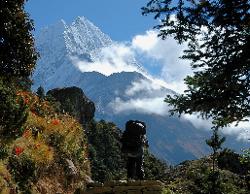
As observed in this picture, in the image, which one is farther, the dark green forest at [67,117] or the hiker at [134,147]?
the hiker at [134,147]

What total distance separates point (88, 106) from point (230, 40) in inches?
2232

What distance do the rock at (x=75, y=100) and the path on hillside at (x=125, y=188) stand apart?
1891 inches

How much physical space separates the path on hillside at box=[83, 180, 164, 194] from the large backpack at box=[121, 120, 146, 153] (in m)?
1.69

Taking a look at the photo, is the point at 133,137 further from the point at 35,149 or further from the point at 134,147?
the point at 35,149

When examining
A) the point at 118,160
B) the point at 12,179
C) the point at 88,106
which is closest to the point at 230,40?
the point at 12,179

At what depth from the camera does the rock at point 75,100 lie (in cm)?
6147

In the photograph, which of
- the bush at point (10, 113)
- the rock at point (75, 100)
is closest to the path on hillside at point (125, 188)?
the bush at point (10, 113)

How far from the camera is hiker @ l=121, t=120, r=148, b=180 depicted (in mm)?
13383

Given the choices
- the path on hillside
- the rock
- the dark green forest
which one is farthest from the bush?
the rock

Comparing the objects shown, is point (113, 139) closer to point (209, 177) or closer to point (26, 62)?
point (209, 177)

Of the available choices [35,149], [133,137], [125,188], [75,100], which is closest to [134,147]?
[133,137]

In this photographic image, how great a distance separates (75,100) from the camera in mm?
62250

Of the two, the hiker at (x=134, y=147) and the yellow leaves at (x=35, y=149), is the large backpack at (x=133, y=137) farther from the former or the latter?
the yellow leaves at (x=35, y=149)

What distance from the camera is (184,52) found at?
851 cm
